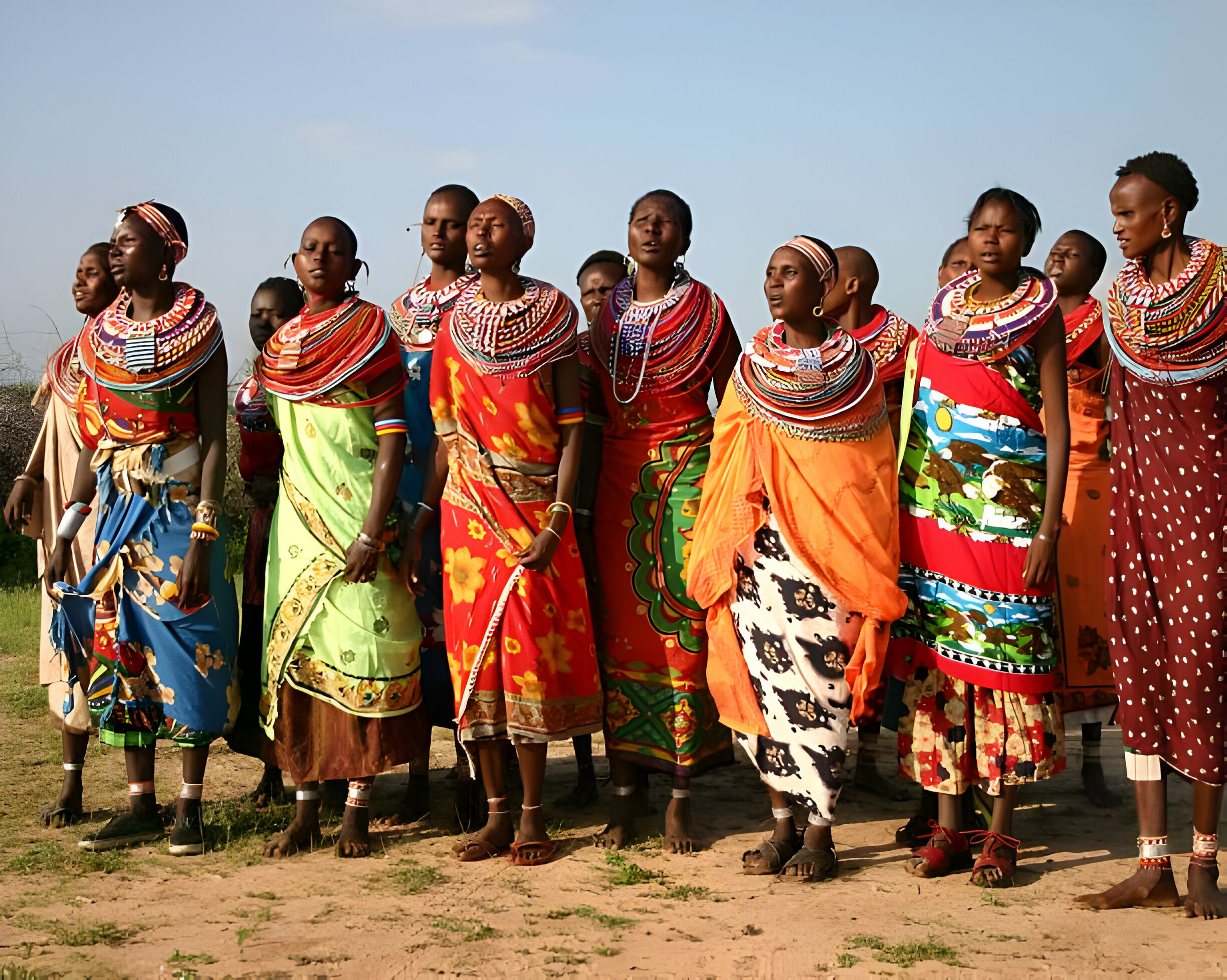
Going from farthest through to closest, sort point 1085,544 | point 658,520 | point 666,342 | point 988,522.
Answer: point 1085,544 → point 658,520 → point 666,342 → point 988,522

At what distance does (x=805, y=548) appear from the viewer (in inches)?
198

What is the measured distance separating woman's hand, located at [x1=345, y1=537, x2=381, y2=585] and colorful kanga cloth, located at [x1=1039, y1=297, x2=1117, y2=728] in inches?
131

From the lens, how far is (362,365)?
17.5 feet

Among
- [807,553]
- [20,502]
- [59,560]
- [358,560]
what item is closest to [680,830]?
[807,553]

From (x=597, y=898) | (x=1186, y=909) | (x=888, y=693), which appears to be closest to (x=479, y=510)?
(x=597, y=898)

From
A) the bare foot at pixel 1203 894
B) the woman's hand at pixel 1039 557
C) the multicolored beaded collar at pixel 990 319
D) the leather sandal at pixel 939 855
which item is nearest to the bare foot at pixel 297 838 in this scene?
the leather sandal at pixel 939 855

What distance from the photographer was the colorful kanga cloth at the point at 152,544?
17.7ft

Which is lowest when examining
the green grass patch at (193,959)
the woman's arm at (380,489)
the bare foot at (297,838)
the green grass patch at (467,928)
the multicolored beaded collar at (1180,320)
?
the green grass patch at (193,959)

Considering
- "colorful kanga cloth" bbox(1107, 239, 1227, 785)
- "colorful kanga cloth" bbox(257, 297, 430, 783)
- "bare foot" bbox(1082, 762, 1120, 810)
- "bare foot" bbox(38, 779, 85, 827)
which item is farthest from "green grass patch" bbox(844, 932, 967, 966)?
"bare foot" bbox(38, 779, 85, 827)

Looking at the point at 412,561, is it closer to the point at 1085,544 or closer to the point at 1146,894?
the point at 1146,894

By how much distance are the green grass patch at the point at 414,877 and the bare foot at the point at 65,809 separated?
174 centimetres

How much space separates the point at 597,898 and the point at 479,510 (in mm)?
1657

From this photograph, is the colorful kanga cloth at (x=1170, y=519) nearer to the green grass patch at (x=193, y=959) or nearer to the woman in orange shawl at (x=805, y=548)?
the woman in orange shawl at (x=805, y=548)

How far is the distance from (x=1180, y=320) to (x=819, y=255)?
1.40m
